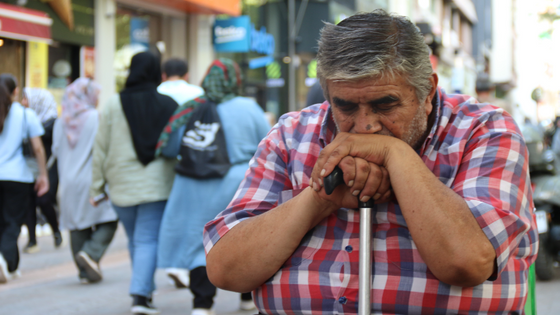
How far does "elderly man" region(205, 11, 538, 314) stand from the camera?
161 centimetres

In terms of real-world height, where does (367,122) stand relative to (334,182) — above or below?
above

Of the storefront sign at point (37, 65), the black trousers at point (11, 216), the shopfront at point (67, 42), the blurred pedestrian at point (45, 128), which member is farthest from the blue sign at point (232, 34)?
the black trousers at point (11, 216)

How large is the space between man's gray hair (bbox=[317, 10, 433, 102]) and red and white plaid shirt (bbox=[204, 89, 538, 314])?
26 cm

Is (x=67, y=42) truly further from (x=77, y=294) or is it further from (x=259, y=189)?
(x=259, y=189)

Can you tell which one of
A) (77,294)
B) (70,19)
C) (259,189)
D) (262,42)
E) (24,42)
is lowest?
(77,294)

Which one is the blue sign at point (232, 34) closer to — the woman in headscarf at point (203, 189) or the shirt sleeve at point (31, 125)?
the shirt sleeve at point (31, 125)

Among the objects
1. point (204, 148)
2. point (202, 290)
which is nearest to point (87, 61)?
point (204, 148)

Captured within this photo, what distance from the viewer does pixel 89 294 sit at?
214 inches

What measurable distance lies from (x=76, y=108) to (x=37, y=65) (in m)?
5.24

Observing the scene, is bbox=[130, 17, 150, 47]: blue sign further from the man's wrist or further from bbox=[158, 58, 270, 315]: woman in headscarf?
the man's wrist

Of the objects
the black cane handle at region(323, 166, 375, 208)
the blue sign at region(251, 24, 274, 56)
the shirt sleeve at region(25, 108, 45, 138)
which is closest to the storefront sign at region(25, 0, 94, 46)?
the shirt sleeve at region(25, 108, 45, 138)

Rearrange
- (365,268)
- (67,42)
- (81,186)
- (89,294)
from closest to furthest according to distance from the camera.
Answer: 1. (365,268)
2. (89,294)
3. (81,186)
4. (67,42)

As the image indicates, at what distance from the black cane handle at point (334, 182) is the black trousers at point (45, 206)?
5.65m

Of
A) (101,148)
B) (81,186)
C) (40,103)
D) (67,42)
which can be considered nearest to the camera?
(101,148)
